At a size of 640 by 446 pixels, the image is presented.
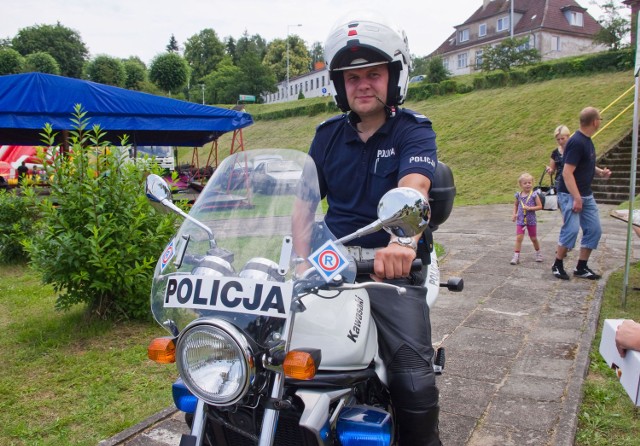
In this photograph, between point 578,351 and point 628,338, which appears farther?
point 578,351

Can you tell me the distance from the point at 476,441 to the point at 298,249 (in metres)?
1.83

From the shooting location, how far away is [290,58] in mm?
91062

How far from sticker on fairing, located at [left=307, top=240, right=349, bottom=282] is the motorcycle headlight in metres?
0.31

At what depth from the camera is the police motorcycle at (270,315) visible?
1690 millimetres

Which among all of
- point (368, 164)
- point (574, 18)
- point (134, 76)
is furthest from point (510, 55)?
point (134, 76)

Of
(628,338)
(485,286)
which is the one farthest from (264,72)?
(628,338)

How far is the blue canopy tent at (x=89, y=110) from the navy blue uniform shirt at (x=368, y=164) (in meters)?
7.42

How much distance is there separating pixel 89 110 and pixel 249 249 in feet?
29.2

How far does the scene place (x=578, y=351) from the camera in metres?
4.30

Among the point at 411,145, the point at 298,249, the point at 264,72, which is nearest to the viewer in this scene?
the point at 298,249

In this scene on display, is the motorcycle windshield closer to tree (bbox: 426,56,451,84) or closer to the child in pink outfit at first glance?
the child in pink outfit

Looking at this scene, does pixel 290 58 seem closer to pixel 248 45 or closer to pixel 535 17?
pixel 248 45

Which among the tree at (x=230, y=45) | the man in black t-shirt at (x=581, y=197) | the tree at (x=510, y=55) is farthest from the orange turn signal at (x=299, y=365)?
the tree at (x=230, y=45)

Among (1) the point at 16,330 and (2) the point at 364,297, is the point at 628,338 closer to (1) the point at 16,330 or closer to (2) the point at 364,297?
(2) the point at 364,297
